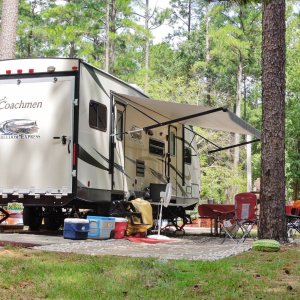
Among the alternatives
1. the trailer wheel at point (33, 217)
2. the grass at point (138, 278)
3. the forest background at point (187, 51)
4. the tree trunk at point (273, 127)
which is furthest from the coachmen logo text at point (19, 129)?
the forest background at point (187, 51)

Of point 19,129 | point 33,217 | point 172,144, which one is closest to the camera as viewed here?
point 19,129

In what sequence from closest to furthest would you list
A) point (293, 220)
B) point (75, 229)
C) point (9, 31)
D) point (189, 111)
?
1. point (75, 229)
2. point (293, 220)
3. point (189, 111)
4. point (9, 31)

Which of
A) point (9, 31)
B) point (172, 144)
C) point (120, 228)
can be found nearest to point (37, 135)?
point (120, 228)

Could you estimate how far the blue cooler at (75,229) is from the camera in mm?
8039

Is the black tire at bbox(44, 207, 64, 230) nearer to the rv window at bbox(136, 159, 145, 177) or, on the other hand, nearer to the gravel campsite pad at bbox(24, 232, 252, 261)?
the rv window at bbox(136, 159, 145, 177)

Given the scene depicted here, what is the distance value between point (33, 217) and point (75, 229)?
2.75 m

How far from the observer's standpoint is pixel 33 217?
10.5 metres

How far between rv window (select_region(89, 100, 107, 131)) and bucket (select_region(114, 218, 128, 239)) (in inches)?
61.7

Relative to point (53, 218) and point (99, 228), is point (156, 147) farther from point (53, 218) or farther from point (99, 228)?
point (99, 228)

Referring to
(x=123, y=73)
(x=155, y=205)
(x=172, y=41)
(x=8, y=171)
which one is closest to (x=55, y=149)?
(x=8, y=171)

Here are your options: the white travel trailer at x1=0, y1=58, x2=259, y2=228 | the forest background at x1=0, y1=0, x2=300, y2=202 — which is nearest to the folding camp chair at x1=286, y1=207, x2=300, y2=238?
the white travel trailer at x1=0, y1=58, x2=259, y2=228

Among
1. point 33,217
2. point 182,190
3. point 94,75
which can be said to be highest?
point 94,75

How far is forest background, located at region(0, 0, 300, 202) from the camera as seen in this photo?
22.1 metres

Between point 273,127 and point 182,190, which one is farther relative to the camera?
point 182,190
